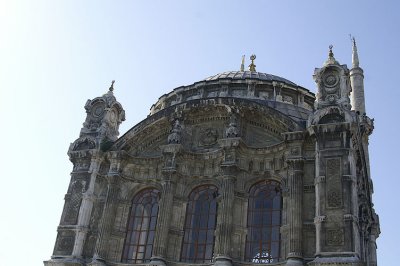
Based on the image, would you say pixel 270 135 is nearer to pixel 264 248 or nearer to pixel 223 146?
pixel 223 146

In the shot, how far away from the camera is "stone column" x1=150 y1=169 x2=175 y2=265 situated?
65.0 feet

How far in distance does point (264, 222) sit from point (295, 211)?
170 cm

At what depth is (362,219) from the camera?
21.1 metres

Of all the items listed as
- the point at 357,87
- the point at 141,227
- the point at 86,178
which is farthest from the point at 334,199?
the point at 357,87

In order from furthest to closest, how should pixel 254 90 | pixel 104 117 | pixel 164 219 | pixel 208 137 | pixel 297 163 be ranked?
pixel 254 90 → pixel 104 117 → pixel 208 137 → pixel 164 219 → pixel 297 163

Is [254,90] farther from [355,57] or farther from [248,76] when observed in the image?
[355,57]

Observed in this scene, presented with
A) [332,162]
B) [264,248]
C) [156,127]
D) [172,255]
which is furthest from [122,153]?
[332,162]

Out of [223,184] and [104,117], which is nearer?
[223,184]

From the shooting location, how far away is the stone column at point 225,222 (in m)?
19.0

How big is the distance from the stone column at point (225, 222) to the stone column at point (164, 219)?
80.3 inches

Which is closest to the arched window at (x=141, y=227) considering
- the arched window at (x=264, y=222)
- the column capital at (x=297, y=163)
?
the arched window at (x=264, y=222)

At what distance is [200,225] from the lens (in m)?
20.9

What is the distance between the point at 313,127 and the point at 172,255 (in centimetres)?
734

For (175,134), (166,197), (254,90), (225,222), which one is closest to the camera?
(225,222)
